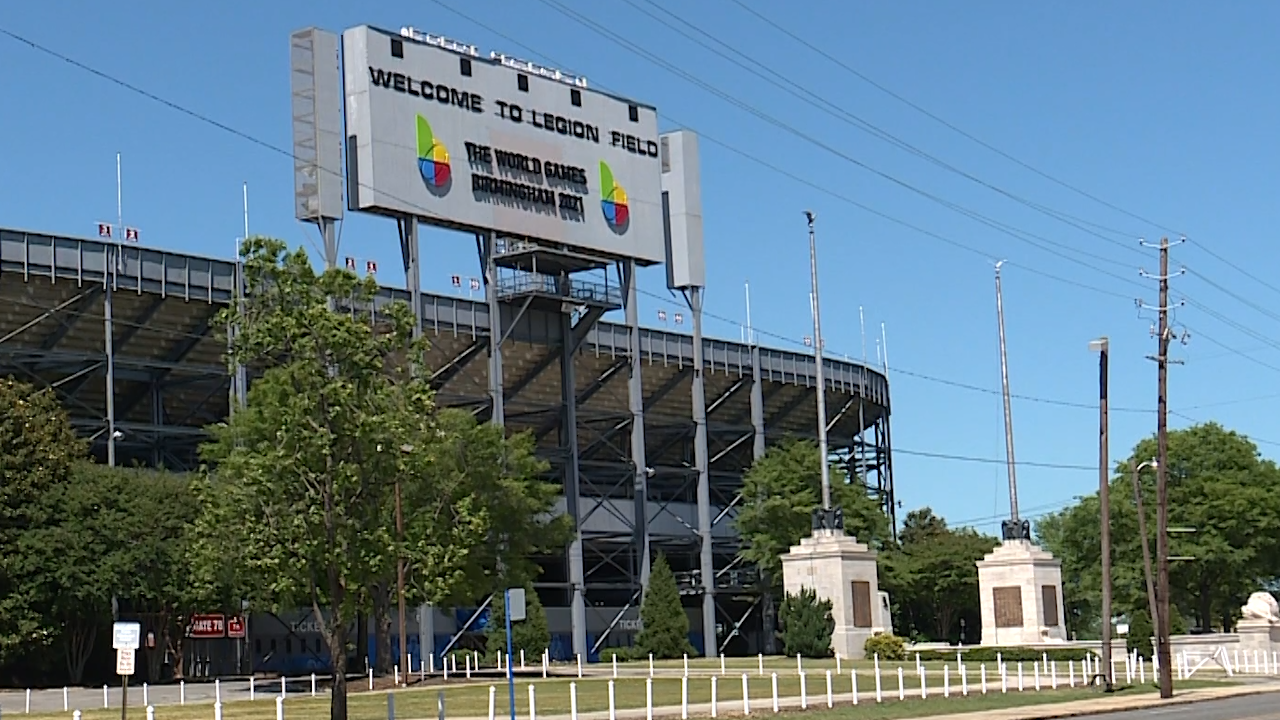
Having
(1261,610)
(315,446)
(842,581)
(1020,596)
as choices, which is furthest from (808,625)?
(315,446)

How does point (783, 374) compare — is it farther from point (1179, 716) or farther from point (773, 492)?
point (1179, 716)

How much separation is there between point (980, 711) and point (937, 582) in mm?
70793

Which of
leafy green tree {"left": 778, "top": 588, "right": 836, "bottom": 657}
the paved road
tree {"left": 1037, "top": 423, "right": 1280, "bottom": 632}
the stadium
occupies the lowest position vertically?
the paved road

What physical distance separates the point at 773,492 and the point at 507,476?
99.5ft

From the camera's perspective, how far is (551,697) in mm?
50000

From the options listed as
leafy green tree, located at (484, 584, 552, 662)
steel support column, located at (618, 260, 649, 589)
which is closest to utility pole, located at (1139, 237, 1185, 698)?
leafy green tree, located at (484, 584, 552, 662)

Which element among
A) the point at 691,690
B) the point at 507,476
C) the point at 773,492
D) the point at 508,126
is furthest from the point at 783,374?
the point at 691,690

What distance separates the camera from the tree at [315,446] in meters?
35.5

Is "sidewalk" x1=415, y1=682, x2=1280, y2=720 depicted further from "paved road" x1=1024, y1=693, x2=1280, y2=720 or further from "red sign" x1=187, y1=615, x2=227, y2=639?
"red sign" x1=187, y1=615, x2=227, y2=639

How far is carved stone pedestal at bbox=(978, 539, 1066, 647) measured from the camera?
81.0 metres

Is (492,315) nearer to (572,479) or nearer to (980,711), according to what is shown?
(572,479)

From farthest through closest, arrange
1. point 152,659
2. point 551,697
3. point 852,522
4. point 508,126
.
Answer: point 852,522 → point 508,126 → point 152,659 → point 551,697

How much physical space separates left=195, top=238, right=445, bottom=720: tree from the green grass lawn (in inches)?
257

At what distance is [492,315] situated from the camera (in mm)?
87875
